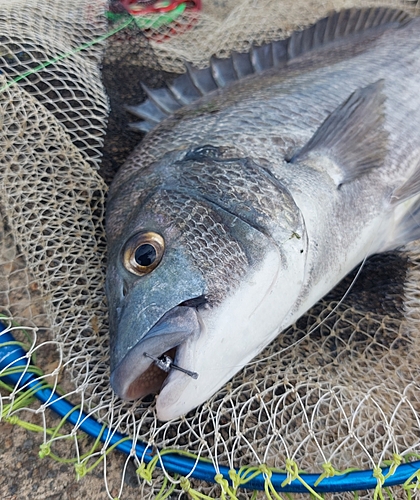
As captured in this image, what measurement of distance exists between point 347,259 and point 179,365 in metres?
0.97

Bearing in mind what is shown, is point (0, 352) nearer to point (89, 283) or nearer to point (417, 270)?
point (89, 283)

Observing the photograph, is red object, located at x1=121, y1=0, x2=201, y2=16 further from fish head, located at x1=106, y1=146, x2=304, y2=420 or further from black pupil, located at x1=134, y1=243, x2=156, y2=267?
black pupil, located at x1=134, y1=243, x2=156, y2=267

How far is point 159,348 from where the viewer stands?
1224mm

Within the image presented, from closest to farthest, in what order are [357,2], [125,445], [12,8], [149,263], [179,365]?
[179,365] → [149,263] → [125,445] → [12,8] → [357,2]

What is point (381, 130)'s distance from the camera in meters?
1.87

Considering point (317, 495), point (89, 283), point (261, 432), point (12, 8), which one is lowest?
point (261, 432)

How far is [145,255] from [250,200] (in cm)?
43

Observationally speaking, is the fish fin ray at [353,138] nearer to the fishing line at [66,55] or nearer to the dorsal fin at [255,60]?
the dorsal fin at [255,60]

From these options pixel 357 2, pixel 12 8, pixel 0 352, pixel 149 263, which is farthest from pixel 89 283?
pixel 357 2

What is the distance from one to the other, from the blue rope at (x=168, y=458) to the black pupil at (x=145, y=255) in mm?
596

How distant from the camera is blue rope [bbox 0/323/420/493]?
1350mm

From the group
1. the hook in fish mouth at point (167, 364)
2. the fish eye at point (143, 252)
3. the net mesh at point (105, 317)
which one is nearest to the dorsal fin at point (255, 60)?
the net mesh at point (105, 317)

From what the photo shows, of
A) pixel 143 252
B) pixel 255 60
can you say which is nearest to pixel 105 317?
pixel 143 252

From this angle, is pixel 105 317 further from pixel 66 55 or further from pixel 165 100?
pixel 66 55
